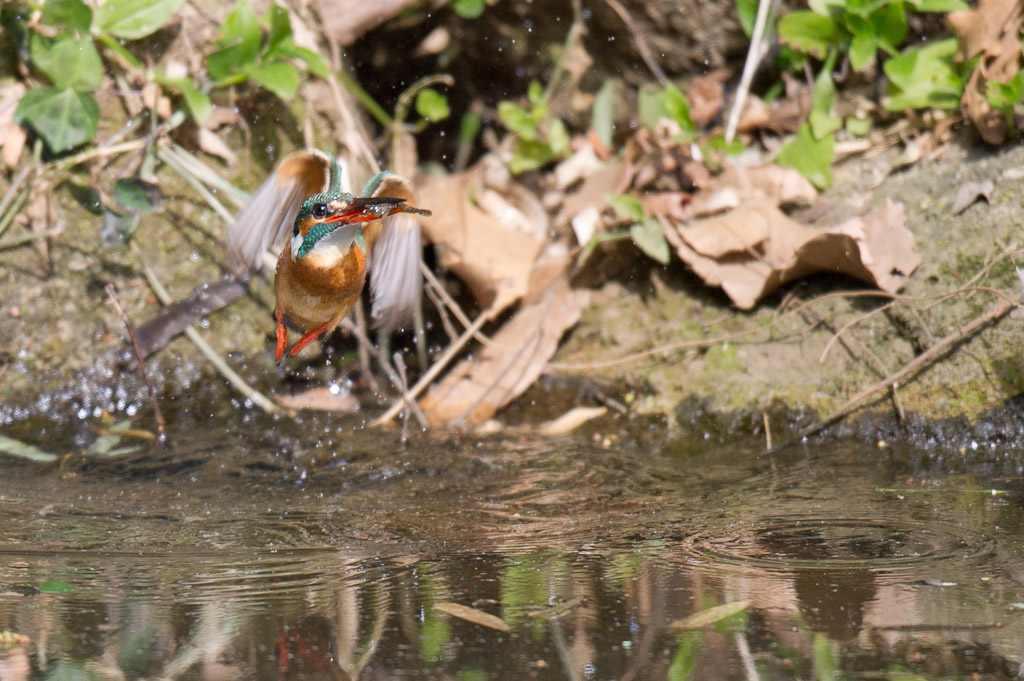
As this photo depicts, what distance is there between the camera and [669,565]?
2406 millimetres

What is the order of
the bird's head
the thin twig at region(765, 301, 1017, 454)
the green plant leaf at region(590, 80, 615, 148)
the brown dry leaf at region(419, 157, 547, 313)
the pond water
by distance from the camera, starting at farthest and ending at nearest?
the green plant leaf at region(590, 80, 615, 148) < the brown dry leaf at region(419, 157, 547, 313) < the thin twig at region(765, 301, 1017, 454) < the bird's head < the pond water

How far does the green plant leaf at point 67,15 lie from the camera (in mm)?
4078

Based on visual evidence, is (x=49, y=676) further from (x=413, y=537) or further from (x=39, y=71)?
(x=39, y=71)

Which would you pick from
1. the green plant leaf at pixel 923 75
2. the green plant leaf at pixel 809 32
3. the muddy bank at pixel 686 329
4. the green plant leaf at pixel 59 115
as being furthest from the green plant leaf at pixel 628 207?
the green plant leaf at pixel 59 115

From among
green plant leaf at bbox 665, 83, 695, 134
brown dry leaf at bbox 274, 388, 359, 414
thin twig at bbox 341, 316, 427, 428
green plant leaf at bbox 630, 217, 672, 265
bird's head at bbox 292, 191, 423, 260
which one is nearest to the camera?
bird's head at bbox 292, 191, 423, 260

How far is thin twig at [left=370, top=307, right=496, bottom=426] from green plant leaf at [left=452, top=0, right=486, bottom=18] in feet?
4.88

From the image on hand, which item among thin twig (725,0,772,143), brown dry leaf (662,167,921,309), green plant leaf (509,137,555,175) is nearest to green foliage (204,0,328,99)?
green plant leaf (509,137,555,175)

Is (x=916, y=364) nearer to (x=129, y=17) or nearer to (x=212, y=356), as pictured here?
(x=212, y=356)

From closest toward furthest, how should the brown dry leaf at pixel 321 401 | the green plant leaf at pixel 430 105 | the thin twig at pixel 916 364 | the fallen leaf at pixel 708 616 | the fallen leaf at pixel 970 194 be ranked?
the fallen leaf at pixel 708 616 < the thin twig at pixel 916 364 < the fallen leaf at pixel 970 194 < the brown dry leaf at pixel 321 401 < the green plant leaf at pixel 430 105

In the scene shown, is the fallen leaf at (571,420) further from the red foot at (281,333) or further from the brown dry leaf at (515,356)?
the red foot at (281,333)

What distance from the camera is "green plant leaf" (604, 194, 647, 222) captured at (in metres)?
4.16

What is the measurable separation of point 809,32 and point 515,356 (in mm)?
1936

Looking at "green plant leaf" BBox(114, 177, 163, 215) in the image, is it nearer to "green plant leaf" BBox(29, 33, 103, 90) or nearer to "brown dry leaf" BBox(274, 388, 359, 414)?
"green plant leaf" BBox(29, 33, 103, 90)

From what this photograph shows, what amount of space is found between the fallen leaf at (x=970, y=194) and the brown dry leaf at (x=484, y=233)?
1.72 meters
